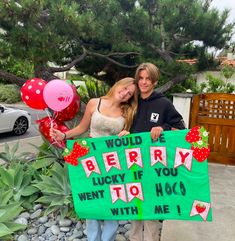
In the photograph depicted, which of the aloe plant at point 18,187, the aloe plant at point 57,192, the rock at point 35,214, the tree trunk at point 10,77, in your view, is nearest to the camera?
the aloe plant at point 57,192

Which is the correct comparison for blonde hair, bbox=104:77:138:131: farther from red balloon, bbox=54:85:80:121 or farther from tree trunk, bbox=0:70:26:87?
tree trunk, bbox=0:70:26:87

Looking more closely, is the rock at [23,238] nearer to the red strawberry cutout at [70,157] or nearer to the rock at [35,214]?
the rock at [35,214]

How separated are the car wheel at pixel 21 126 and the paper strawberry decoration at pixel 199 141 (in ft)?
26.0

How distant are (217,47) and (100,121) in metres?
4.09

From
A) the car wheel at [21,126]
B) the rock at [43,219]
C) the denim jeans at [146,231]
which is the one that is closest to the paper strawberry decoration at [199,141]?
the denim jeans at [146,231]

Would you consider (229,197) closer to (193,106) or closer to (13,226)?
(193,106)

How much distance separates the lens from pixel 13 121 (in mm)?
9414

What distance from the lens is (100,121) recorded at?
2561mm

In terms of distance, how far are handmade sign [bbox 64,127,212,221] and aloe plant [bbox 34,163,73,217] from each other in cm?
60

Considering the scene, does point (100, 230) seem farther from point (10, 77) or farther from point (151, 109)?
point (10, 77)

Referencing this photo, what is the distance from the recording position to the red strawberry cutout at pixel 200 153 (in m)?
2.44

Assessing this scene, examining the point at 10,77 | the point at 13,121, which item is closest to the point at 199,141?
the point at 10,77

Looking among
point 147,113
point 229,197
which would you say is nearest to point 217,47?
point 229,197

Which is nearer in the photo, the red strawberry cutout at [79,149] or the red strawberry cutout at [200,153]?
the red strawberry cutout at [200,153]
